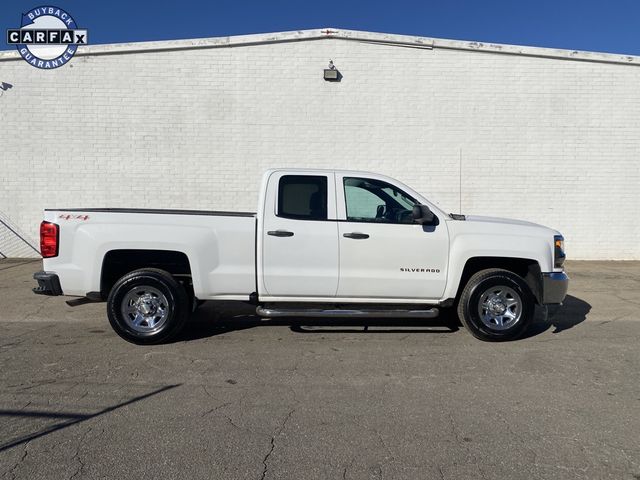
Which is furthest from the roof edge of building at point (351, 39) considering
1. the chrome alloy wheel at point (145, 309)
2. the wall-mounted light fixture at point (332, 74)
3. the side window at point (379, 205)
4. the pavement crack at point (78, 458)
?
the pavement crack at point (78, 458)

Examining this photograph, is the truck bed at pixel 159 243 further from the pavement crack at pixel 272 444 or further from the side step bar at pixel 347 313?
the pavement crack at pixel 272 444

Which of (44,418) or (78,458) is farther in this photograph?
(44,418)

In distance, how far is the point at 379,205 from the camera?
6.45 m

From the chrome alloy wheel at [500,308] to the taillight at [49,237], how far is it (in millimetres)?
4935

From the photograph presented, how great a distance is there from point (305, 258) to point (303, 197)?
0.75 m

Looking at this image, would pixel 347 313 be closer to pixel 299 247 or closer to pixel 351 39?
pixel 299 247

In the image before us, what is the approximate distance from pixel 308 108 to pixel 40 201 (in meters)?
6.67

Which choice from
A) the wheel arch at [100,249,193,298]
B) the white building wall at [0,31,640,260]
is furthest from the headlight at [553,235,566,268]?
the white building wall at [0,31,640,260]

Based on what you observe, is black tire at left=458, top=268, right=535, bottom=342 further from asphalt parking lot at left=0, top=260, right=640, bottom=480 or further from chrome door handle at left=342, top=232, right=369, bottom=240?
chrome door handle at left=342, top=232, right=369, bottom=240

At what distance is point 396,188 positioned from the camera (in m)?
6.34

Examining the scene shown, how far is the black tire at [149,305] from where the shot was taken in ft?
19.6

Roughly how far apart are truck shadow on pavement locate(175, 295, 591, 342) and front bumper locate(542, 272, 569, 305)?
0.31 m

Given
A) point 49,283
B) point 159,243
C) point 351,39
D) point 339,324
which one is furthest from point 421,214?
point 351,39

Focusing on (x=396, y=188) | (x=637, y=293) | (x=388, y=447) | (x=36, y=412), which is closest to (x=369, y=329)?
(x=396, y=188)
